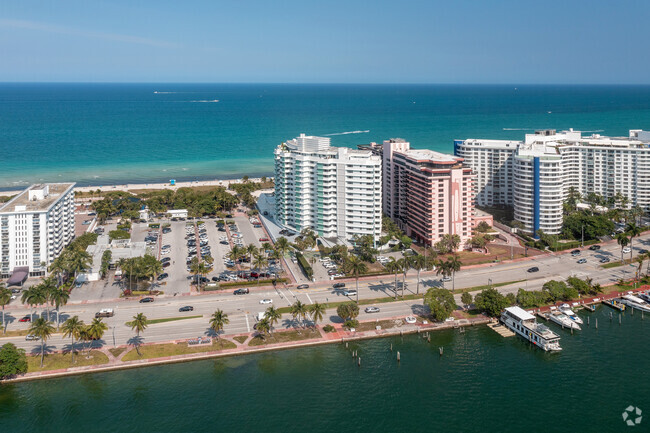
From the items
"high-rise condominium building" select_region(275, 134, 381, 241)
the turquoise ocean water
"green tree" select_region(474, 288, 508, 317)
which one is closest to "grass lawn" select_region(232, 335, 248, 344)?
the turquoise ocean water

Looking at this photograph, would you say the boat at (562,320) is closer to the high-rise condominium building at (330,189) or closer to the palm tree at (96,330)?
the high-rise condominium building at (330,189)

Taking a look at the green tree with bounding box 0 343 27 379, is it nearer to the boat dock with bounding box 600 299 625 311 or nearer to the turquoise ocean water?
the turquoise ocean water

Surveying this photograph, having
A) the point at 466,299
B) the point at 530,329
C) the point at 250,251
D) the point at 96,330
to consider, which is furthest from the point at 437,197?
the point at 96,330

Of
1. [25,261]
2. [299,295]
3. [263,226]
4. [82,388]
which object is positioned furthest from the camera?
[263,226]

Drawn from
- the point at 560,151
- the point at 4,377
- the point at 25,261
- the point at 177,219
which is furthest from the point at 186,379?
the point at 560,151

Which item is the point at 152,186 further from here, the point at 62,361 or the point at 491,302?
the point at 491,302

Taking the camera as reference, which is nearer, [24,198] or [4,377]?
[4,377]

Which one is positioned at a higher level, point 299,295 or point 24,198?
point 24,198

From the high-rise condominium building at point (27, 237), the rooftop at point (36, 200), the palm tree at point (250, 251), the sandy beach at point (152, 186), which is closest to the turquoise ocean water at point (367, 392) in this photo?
the palm tree at point (250, 251)

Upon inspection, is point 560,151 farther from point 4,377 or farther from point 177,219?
point 4,377
